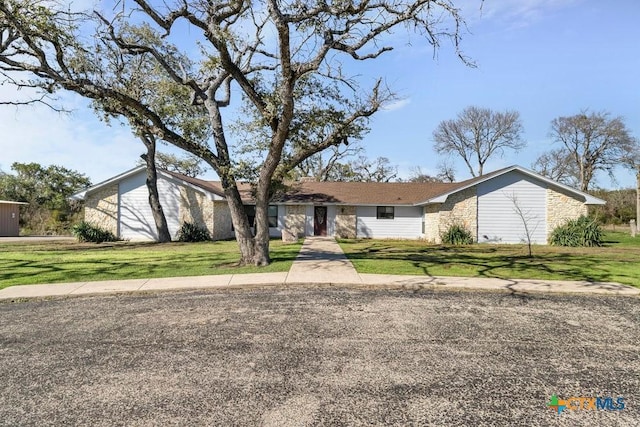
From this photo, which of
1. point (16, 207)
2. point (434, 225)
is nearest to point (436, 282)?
point (434, 225)

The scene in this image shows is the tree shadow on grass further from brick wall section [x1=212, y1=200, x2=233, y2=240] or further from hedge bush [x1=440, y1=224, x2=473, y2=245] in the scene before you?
brick wall section [x1=212, y1=200, x2=233, y2=240]

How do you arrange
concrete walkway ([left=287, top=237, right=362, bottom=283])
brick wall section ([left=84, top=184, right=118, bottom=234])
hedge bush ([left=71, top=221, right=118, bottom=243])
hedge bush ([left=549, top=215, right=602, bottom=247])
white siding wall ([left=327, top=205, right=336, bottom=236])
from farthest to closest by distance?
1. white siding wall ([left=327, top=205, right=336, bottom=236])
2. brick wall section ([left=84, top=184, right=118, bottom=234])
3. hedge bush ([left=71, top=221, right=118, bottom=243])
4. hedge bush ([left=549, top=215, right=602, bottom=247])
5. concrete walkway ([left=287, top=237, right=362, bottom=283])

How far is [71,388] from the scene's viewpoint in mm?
3754

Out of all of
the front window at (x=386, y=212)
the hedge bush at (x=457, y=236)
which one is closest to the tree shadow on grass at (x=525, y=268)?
the hedge bush at (x=457, y=236)

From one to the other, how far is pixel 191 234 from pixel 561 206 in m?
21.6

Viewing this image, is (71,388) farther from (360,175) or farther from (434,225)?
(360,175)

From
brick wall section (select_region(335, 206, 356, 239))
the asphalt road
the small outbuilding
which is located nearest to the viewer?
the asphalt road

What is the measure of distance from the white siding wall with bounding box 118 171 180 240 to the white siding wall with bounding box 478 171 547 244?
717 inches

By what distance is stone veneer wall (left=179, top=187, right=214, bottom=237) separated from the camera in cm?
2278

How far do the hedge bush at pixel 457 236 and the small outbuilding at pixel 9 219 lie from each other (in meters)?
31.6

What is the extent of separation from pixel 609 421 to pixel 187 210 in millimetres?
22425

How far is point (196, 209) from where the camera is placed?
75.2 feet

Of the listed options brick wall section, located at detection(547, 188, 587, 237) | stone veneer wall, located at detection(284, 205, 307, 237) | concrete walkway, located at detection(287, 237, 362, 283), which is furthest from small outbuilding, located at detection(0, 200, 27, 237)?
brick wall section, located at detection(547, 188, 587, 237)

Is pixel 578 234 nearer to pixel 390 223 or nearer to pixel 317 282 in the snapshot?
pixel 390 223
